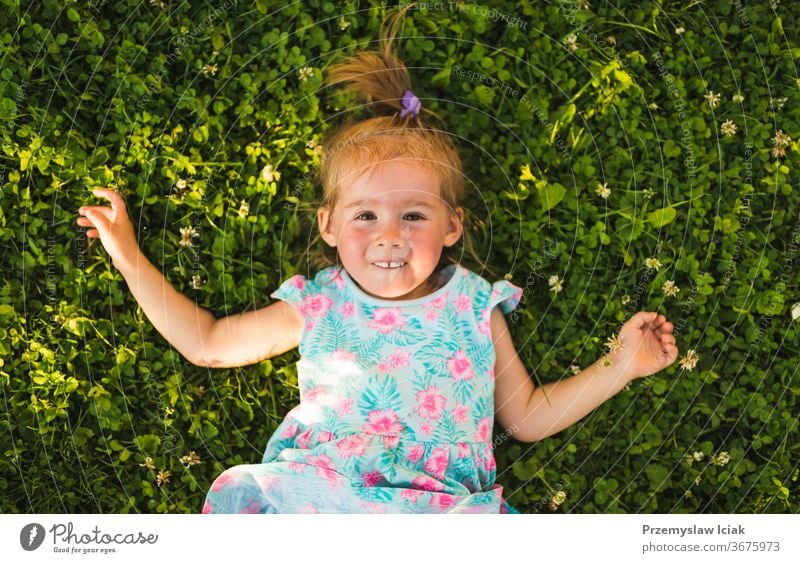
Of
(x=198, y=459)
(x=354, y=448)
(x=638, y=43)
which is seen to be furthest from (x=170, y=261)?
(x=638, y=43)

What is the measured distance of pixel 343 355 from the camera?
145 centimetres

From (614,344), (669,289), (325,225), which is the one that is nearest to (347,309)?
(325,225)

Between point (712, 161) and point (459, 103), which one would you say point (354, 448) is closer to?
point (459, 103)

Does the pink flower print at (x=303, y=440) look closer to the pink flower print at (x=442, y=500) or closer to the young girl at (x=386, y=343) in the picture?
the young girl at (x=386, y=343)

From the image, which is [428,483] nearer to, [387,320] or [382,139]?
[387,320]

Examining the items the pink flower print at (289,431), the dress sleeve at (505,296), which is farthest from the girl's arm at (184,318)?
the dress sleeve at (505,296)

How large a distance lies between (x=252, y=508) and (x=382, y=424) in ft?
0.88

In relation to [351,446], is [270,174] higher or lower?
higher

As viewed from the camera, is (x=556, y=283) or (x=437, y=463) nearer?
(x=437, y=463)

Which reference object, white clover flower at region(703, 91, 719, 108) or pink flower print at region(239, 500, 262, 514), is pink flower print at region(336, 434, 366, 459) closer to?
pink flower print at region(239, 500, 262, 514)

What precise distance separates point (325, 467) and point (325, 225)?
426 millimetres

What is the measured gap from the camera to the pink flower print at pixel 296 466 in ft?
4.63
